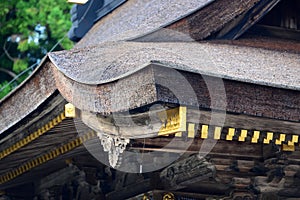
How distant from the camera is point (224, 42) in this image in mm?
8273

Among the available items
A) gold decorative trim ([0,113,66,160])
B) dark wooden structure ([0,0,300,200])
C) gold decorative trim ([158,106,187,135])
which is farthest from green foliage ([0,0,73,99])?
gold decorative trim ([158,106,187,135])

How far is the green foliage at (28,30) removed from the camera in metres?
18.0

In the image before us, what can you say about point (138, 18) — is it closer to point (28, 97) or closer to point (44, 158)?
point (44, 158)

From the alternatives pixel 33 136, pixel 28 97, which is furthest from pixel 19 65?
pixel 28 97

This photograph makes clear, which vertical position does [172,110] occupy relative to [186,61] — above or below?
below

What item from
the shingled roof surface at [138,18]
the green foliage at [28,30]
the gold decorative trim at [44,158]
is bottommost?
the gold decorative trim at [44,158]

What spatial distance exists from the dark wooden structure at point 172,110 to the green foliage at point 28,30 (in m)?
8.25

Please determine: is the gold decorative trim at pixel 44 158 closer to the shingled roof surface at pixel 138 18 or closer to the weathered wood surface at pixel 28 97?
the weathered wood surface at pixel 28 97

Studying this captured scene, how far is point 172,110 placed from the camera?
635cm

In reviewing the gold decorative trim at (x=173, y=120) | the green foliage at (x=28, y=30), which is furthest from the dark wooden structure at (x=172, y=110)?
the green foliage at (x=28, y=30)

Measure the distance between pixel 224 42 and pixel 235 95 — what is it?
172 centimetres

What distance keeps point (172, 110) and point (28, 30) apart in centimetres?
1233

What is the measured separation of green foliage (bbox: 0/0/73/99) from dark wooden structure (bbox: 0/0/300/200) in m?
8.25

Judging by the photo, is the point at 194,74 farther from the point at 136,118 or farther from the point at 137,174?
the point at 137,174
